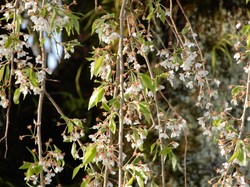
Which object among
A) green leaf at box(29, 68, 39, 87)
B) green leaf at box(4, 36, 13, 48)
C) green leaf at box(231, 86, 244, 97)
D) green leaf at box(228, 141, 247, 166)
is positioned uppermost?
green leaf at box(4, 36, 13, 48)

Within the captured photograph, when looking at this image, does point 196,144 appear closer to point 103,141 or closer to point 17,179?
point 17,179

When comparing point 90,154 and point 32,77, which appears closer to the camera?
point 90,154

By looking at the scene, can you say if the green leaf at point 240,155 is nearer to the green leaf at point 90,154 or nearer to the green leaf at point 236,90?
the green leaf at point 236,90

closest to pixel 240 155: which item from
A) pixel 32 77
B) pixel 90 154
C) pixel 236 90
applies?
pixel 236 90

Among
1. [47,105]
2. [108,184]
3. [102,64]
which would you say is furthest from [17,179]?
[102,64]

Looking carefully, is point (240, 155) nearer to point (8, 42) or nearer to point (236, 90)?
point (236, 90)

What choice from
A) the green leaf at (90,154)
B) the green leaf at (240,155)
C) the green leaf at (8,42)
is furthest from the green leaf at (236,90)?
the green leaf at (8,42)

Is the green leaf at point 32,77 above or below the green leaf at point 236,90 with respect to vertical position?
→ above

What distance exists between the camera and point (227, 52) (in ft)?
7.47

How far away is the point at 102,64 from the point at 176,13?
0.98 meters

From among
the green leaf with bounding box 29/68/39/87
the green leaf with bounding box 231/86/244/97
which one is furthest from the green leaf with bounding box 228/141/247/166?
Answer: the green leaf with bounding box 29/68/39/87

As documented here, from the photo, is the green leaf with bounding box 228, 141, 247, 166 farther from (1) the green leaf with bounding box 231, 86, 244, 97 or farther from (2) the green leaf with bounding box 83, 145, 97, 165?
(2) the green leaf with bounding box 83, 145, 97, 165

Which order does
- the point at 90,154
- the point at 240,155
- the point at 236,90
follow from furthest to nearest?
the point at 236,90
the point at 240,155
the point at 90,154

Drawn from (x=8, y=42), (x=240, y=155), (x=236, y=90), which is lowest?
(x=240, y=155)
